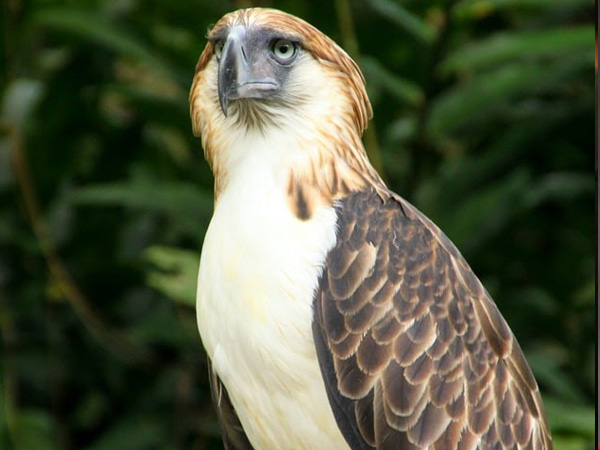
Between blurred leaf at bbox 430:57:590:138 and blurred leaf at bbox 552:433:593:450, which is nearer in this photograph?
blurred leaf at bbox 552:433:593:450

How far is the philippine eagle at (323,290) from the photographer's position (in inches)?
116

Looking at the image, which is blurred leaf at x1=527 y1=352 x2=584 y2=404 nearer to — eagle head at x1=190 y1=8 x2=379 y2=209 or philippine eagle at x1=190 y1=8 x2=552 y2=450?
philippine eagle at x1=190 y1=8 x2=552 y2=450

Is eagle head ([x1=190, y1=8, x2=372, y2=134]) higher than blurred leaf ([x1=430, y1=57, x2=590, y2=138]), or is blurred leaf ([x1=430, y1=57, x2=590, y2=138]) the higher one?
eagle head ([x1=190, y1=8, x2=372, y2=134])

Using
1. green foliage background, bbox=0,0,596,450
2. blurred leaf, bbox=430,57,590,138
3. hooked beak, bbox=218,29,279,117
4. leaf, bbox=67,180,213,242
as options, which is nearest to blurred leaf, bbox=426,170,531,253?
green foliage background, bbox=0,0,596,450

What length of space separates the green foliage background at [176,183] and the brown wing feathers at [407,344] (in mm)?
1395

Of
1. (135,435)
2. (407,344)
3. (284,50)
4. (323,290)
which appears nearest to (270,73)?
(284,50)

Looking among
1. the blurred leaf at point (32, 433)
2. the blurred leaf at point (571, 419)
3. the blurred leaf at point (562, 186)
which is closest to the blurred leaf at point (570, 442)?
the blurred leaf at point (571, 419)

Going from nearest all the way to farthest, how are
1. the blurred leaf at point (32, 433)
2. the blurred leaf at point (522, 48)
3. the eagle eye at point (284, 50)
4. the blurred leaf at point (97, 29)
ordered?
1. the eagle eye at point (284, 50)
2. the blurred leaf at point (522, 48)
3. the blurred leaf at point (32, 433)
4. the blurred leaf at point (97, 29)

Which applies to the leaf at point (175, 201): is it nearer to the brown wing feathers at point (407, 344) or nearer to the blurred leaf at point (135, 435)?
the blurred leaf at point (135, 435)

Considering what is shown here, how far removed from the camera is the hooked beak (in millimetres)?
2941

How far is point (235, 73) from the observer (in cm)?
295

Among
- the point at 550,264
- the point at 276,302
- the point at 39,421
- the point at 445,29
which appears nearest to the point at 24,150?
the point at 39,421

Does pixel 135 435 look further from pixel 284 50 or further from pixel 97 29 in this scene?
pixel 284 50

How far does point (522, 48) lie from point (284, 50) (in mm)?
1629
